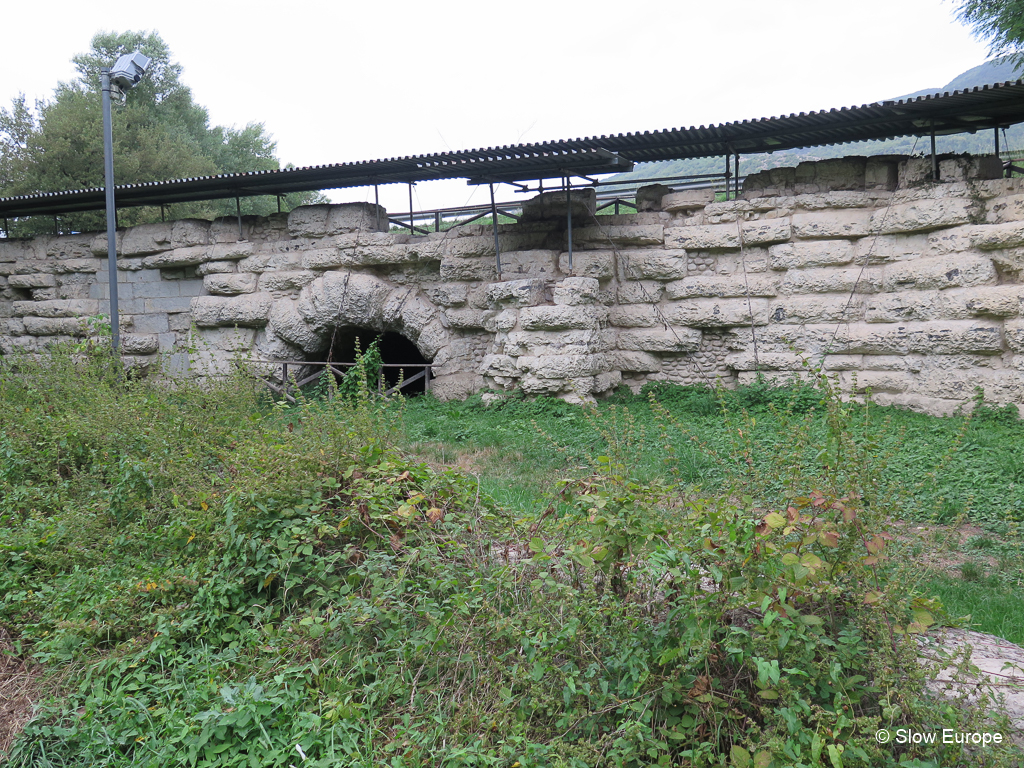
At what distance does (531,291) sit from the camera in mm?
8836

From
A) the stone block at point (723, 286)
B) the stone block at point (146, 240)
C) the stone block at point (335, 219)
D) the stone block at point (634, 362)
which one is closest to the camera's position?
the stone block at point (723, 286)

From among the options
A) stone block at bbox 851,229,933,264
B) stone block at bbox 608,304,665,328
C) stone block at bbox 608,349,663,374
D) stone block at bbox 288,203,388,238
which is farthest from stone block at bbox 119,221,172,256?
stone block at bbox 851,229,933,264

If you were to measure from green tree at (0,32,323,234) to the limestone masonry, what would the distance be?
862 cm

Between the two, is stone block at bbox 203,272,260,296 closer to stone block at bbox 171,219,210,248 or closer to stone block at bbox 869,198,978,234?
stone block at bbox 171,219,210,248

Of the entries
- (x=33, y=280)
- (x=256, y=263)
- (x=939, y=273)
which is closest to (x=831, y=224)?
(x=939, y=273)

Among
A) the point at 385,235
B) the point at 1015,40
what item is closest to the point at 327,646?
the point at 385,235

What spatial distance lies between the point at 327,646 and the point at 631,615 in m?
1.57

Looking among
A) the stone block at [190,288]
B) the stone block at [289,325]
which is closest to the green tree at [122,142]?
the stone block at [190,288]

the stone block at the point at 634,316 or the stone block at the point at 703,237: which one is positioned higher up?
the stone block at the point at 703,237

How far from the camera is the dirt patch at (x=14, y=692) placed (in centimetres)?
320

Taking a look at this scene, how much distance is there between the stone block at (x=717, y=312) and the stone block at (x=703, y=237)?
682mm

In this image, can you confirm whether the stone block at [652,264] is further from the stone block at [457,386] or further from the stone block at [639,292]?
the stone block at [457,386]

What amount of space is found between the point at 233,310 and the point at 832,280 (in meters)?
8.46

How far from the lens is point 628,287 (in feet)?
30.1
